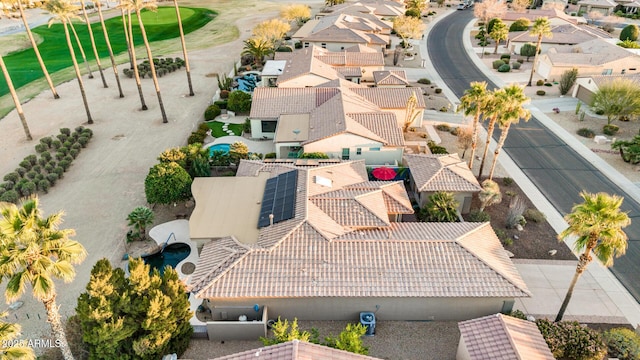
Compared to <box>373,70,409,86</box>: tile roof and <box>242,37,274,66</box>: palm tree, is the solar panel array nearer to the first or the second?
<box>373,70,409,86</box>: tile roof

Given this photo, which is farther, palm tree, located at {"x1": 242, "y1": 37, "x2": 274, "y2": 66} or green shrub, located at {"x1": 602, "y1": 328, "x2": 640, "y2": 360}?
palm tree, located at {"x1": 242, "y1": 37, "x2": 274, "y2": 66}

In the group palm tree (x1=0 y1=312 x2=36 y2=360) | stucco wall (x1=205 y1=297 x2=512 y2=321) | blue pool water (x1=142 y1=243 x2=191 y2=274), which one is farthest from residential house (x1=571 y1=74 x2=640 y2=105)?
palm tree (x1=0 y1=312 x2=36 y2=360)

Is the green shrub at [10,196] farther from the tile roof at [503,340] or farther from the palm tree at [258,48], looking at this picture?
the palm tree at [258,48]

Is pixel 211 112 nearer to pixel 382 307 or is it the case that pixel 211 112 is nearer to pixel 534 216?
pixel 382 307

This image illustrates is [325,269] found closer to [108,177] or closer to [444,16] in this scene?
[108,177]

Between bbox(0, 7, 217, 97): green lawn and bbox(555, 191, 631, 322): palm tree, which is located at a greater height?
bbox(555, 191, 631, 322): palm tree

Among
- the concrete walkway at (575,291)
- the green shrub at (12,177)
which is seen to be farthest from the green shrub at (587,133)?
the green shrub at (12,177)
